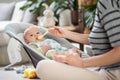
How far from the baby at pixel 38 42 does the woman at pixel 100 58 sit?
862mm

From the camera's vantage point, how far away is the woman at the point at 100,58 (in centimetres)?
120

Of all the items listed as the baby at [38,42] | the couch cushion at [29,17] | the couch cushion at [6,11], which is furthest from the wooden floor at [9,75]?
the couch cushion at [6,11]

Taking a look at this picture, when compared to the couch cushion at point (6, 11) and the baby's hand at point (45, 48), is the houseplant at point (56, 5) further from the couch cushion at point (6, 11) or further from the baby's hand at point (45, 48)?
the baby's hand at point (45, 48)

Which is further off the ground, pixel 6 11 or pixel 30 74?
pixel 6 11

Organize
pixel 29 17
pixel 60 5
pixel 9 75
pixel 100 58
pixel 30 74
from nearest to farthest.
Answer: pixel 100 58, pixel 30 74, pixel 9 75, pixel 60 5, pixel 29 17

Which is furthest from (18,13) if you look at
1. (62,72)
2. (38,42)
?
(62,72)

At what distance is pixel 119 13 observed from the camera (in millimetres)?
1191

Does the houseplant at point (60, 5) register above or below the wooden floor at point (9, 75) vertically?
above

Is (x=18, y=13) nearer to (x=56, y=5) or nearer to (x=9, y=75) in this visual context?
(x=56, y=5)

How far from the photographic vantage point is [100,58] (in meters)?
1.22

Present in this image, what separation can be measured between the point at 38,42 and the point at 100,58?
→ 4.02ft

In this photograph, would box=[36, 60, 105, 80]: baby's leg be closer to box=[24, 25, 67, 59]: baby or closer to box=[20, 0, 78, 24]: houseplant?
box=[24, 25, 67, 59]: baby

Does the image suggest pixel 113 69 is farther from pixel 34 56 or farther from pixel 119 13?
pixel 34 56

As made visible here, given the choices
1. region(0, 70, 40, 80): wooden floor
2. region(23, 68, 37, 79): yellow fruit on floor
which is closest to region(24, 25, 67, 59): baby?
region(23, 68, 37, 79): yellow fruit on floor
